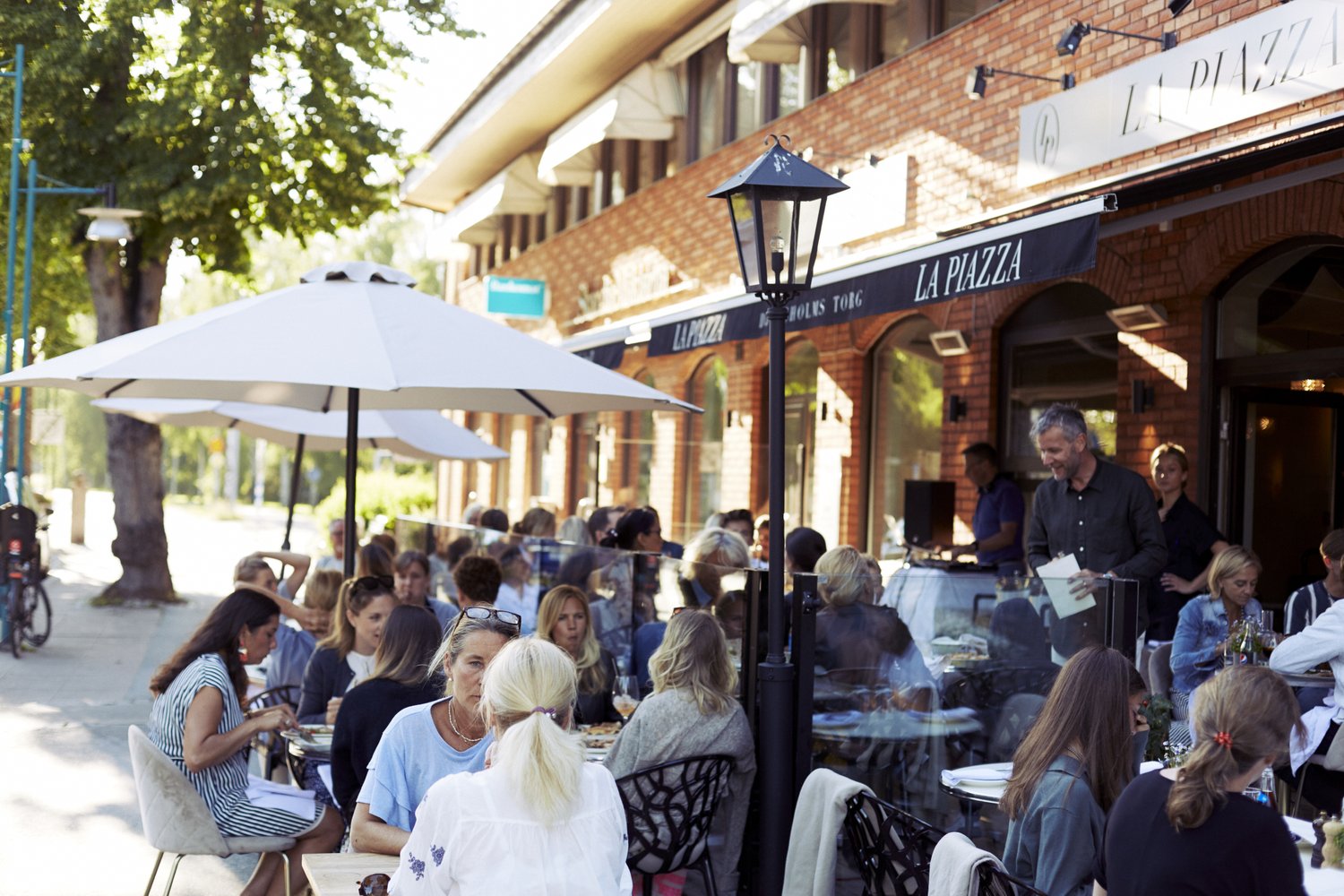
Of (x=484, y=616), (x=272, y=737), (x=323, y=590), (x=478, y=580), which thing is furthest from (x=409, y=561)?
(x=484, y=616)

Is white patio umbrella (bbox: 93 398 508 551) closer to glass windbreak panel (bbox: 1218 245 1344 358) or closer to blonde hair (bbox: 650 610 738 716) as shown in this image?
blonde hair (bbox: 650 610 738 716)

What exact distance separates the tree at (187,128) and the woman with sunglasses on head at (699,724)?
39.3ft

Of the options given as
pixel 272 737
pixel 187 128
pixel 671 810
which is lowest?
pixel 272 737

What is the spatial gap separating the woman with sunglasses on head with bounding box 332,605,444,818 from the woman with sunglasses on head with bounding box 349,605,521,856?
1.92 ft

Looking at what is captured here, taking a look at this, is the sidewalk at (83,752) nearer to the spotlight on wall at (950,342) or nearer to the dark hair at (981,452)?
the dark hair at (981,452)

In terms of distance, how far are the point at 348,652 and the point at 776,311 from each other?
2571mm

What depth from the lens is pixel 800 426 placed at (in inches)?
567

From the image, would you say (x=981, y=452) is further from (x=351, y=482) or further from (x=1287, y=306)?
(x=351, y=482)

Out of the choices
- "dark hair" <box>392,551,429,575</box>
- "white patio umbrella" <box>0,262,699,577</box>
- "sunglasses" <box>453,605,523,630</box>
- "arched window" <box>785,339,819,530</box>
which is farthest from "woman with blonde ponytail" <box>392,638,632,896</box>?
"arched window" <box>785,339,819,530</box>

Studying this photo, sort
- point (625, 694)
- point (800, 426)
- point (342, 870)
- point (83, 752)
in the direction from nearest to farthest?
point (342, 870) → point (625, 694) → point (83, 752) → point (800, 426)

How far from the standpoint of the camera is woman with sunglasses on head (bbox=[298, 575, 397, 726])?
6.38 metres

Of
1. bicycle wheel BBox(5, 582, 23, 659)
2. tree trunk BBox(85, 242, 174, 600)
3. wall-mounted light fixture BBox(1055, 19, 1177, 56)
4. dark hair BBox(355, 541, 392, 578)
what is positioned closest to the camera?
wall-mounted light fixture BBox(1055, 19, 1177, 56)

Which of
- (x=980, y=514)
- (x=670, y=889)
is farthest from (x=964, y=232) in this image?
(x=670, y=889)

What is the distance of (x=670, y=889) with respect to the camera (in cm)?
534
